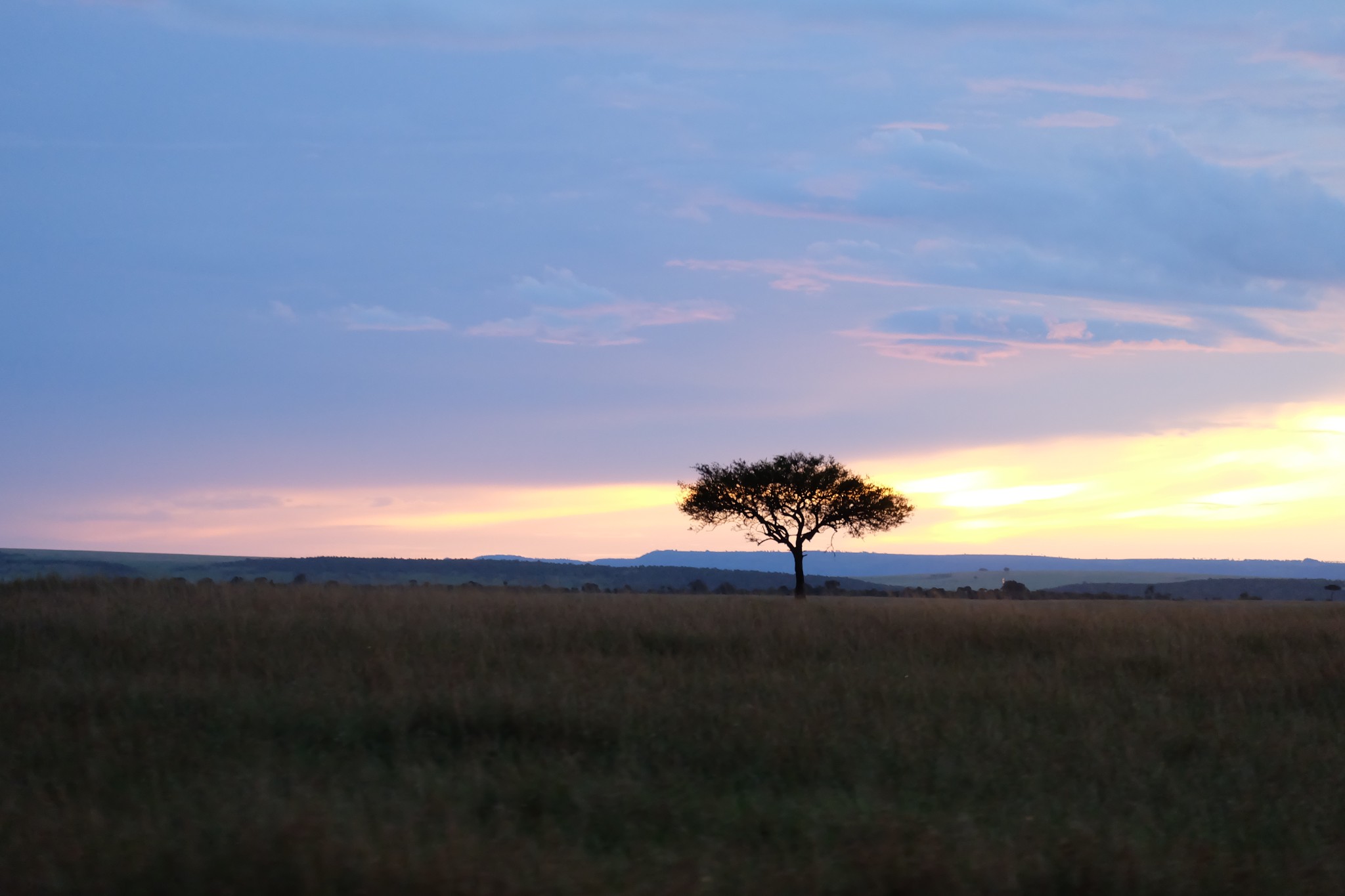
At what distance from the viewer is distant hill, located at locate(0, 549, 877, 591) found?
3369 inches

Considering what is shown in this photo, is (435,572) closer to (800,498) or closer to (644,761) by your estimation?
(800,498)

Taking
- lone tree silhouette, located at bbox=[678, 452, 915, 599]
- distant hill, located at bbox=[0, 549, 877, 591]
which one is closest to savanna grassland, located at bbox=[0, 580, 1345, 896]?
lone tree silhouette, located at bbox=[678, 452, 915, 599]

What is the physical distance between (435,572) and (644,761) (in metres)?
95.3

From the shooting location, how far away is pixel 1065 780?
936 centimetres

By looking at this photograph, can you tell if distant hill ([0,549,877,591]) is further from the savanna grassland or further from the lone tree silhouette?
the savanna grassland

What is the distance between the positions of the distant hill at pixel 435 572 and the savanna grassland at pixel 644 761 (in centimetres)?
6459

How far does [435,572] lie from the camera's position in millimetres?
101812

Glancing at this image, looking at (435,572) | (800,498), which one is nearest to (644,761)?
(800,498)

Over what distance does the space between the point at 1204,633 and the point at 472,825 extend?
16.9 meters

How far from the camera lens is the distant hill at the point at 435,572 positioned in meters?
85.6

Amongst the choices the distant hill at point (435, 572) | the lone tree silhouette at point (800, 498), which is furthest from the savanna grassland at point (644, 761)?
the distant hill at point (435, 572)

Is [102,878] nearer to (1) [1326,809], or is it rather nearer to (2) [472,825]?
(2) [472,825]

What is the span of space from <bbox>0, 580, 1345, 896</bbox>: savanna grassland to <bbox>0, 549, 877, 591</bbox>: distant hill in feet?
212

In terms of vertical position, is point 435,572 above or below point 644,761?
above
